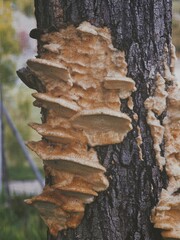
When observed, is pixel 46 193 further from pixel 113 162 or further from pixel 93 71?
pixel 93 71

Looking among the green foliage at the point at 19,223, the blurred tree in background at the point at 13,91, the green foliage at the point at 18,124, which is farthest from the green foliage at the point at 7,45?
the green foliage at the point at 18,124

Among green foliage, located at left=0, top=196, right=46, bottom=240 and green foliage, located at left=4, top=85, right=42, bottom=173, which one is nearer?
green foliage, located at left=0, top=196, right=46, bottom=240

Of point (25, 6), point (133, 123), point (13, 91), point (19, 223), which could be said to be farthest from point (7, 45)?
point (133, 123)

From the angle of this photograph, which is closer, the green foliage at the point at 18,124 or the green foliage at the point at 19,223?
the green foliage at the point at 19,223

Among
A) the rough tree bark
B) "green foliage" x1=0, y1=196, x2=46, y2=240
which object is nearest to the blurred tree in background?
"green foliage" x1=0, y1=196, x2=46, y2=240

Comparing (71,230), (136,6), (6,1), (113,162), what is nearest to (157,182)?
(113,162)

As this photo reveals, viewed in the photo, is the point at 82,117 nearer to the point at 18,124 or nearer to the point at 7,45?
the point at 7,45

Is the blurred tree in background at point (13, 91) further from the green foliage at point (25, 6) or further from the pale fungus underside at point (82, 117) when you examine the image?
the pale fungus underside at point (82, 117)

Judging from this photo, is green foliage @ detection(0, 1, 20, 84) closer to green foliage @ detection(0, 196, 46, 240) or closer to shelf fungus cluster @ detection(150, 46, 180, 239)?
green foliage @ detection(0, 196, 46, 240)
